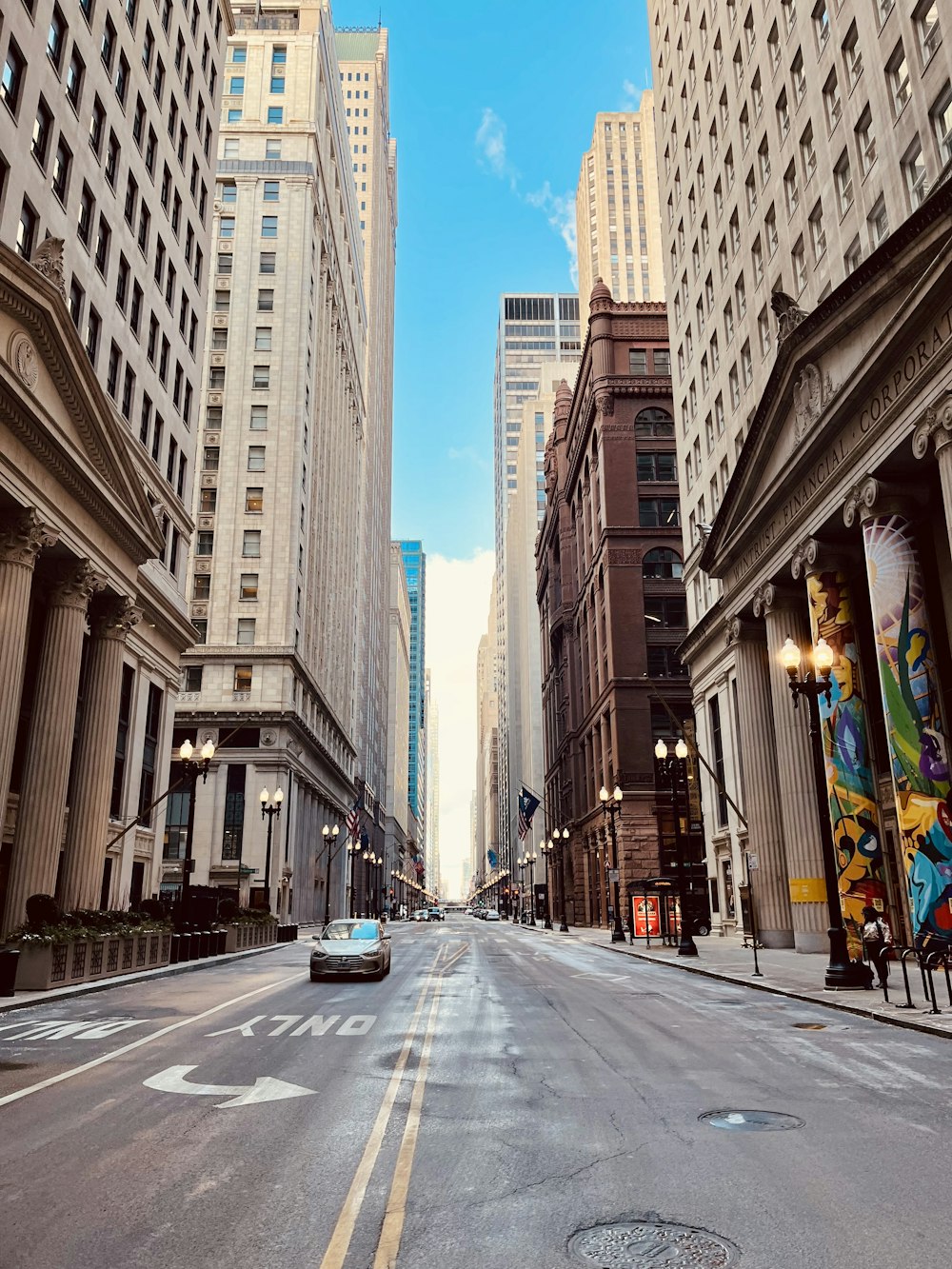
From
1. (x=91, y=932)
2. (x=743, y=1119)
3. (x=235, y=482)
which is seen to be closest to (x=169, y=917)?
(x=91, y=932)

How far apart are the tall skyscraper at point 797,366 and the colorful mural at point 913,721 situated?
6.2 inches

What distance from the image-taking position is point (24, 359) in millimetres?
26484

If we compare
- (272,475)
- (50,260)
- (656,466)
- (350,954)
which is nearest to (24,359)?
(50,260)

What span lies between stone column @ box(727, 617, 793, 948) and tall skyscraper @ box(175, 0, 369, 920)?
36730 mm

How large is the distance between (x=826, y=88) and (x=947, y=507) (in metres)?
17.4

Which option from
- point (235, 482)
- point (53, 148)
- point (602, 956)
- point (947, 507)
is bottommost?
point (602, 956)

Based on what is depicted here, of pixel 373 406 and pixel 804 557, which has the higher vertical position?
pixel 373 406

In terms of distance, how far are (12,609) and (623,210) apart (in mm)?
165903

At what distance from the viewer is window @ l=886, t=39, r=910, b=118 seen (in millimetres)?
24688

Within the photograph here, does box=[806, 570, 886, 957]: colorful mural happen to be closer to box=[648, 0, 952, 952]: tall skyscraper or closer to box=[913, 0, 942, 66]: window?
box=[648, 0, 952, 952]: tall skyscraper

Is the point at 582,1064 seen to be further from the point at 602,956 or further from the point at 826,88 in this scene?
the point at 826,88

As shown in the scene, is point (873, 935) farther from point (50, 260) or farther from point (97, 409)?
point (50, 260)

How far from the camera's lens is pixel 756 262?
122 ft

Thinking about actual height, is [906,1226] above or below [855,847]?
below
